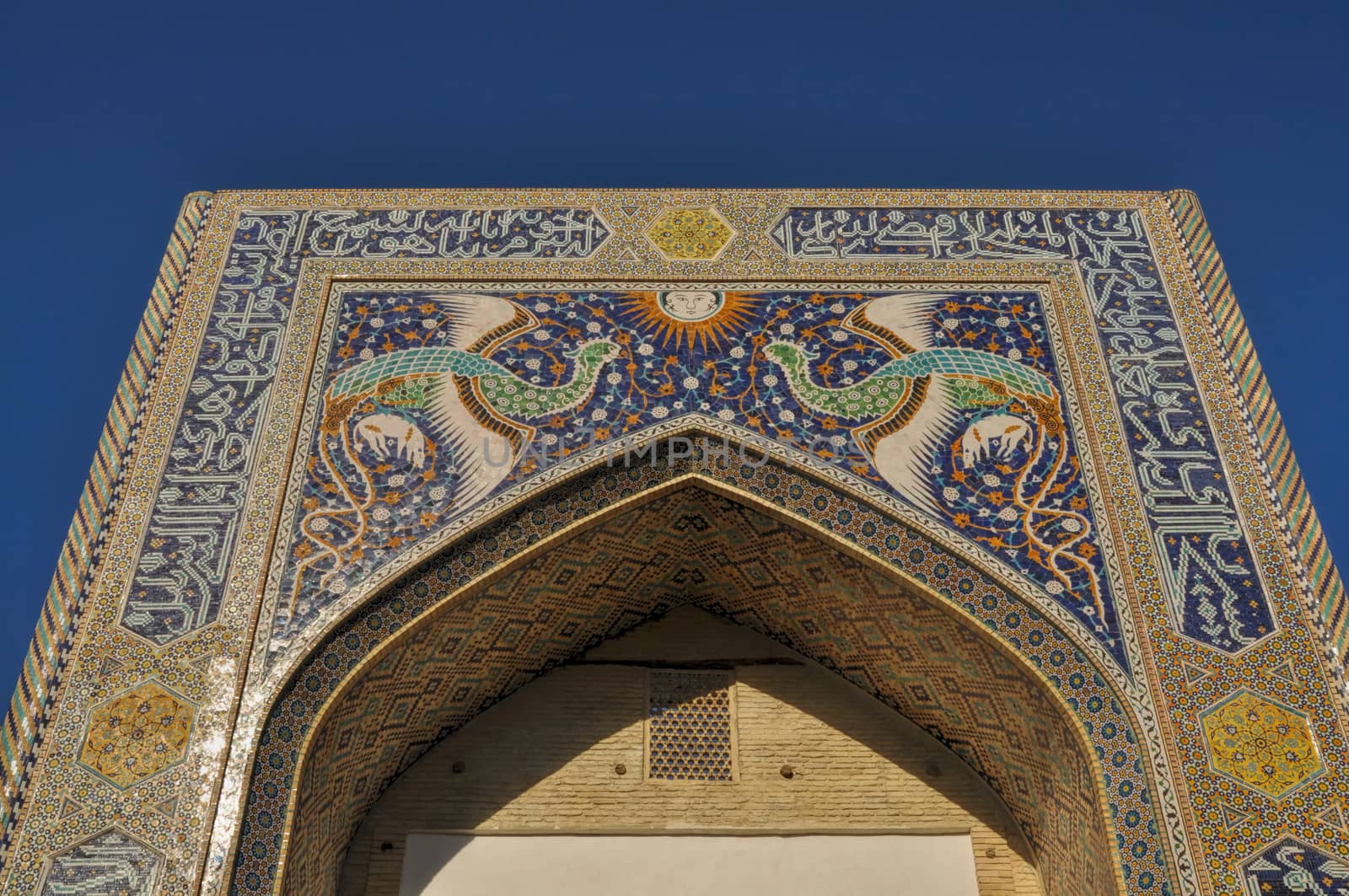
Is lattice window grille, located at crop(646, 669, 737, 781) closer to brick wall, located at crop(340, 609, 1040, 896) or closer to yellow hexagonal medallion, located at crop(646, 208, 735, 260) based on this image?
brick wall, located at crop(340, 609, 1040, 896)

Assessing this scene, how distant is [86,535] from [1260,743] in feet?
13.8

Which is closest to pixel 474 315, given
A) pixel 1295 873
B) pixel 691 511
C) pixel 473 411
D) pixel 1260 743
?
pixel 473 411

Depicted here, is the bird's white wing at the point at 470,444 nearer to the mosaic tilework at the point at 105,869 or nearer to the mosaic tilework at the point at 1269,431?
the mosaic tilework at the point at 105,869

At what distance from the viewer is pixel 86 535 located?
521 cm

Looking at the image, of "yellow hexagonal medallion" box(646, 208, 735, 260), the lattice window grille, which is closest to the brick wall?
the lattice window grille

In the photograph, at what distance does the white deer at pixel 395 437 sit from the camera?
550cm

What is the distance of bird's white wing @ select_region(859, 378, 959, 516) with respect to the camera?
538 centimetres

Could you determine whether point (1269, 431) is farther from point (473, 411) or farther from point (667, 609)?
point (473, 411)

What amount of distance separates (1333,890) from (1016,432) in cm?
200

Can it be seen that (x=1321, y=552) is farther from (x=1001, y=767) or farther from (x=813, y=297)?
(x=813, y=297)

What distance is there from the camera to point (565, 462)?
214 inches

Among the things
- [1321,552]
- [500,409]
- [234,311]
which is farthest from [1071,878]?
[234,311]

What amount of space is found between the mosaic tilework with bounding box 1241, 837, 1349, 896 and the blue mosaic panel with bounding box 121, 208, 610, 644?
3.59 m

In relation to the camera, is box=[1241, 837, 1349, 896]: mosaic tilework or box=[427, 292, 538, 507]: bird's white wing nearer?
box=[1241, 837, 1349, 896]: mosaic tilework
